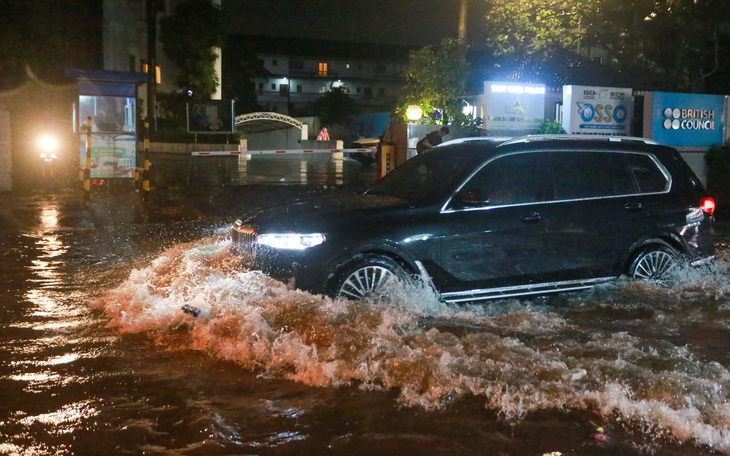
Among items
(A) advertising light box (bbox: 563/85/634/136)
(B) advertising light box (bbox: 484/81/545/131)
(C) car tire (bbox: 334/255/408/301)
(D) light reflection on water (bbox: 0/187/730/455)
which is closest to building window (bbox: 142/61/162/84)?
(B) advertising light box (bbox: 484/81/545/131)

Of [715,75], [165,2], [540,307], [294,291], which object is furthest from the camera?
[165,2]

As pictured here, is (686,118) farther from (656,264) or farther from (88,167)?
(88,167)

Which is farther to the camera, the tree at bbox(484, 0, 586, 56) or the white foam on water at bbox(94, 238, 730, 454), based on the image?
the tree at bbox(484, 0, 586, 56)

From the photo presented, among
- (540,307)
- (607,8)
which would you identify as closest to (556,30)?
(607,8)

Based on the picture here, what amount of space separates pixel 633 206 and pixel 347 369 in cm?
372

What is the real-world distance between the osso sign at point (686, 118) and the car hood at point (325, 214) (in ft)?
34.6

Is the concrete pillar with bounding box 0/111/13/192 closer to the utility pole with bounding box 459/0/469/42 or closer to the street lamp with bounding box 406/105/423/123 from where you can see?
the street lamp with bounding box 406/105/423/123

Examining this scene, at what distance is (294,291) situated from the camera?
22.4 feet

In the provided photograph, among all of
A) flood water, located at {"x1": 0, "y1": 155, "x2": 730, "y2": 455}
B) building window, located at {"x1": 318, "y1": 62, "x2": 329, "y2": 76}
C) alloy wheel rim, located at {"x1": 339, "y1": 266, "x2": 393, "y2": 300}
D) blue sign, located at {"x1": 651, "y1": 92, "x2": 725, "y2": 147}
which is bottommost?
flood water, located at {"x1": 0, "y1": 155, "x2": 730, "y2": 455}

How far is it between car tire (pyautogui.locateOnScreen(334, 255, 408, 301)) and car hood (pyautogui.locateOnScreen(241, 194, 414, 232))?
33 cm

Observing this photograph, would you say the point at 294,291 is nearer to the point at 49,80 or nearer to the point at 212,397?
the point at 212,397

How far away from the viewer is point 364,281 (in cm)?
702

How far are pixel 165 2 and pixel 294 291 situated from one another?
42.5 meters

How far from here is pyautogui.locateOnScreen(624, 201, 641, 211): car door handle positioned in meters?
8.01
